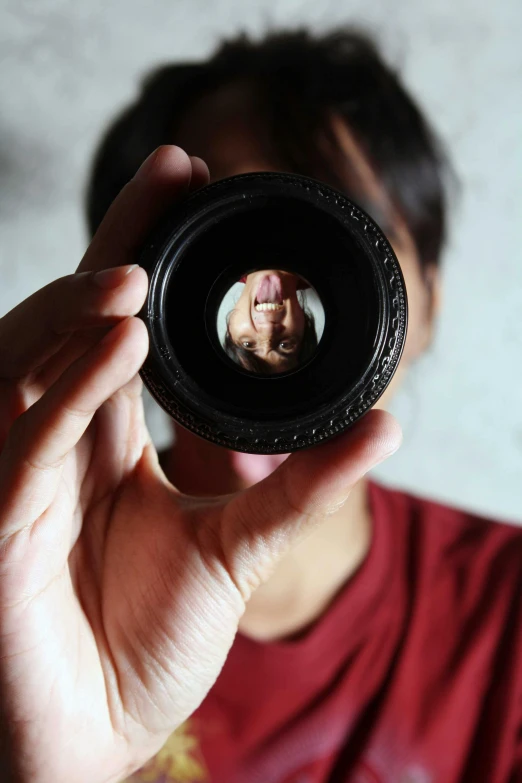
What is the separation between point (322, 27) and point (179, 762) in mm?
1163

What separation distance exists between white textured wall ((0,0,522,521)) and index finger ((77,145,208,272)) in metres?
0.51

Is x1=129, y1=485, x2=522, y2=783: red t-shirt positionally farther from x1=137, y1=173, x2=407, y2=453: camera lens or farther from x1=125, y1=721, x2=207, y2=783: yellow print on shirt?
x1=137, y1=173, x2=407, y2=453: camera lens

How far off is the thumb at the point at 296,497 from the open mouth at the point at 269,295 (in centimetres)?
14

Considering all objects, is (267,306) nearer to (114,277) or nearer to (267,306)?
(267,306)

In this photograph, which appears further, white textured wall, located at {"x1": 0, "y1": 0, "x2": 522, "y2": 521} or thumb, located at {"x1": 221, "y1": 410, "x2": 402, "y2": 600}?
white textured wall, located at {"x1": 0, "y1": 0, "x2": 522, "y2": 521}

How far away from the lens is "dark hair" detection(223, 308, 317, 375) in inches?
21.9

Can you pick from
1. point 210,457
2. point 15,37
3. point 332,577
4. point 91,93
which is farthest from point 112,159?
point 332,577

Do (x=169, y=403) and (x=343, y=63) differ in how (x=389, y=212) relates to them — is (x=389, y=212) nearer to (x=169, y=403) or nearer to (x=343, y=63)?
(x=343, y=63)

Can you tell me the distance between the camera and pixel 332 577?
105 centimetres

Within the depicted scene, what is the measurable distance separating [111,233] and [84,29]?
623mm

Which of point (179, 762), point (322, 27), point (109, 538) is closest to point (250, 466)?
point (109, 538)

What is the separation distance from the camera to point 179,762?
2.96 feet

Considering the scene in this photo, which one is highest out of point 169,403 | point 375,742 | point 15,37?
point 15,37

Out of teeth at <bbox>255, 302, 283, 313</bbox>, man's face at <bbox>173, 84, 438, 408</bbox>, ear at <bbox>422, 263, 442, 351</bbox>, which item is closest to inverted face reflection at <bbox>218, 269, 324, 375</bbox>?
teeth at <bbox>255, 302, 283, 313</bbox>
